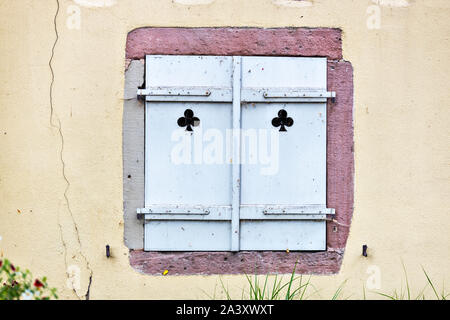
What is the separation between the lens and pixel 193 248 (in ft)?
12.2

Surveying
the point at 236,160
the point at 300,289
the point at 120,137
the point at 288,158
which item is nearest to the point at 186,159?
the point at 236,160

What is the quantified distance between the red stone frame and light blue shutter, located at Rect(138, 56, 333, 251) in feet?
0.18

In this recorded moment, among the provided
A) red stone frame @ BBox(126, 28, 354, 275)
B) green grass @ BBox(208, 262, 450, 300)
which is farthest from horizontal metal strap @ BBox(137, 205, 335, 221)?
green grass @ BBox(208, 262, 450, 300)

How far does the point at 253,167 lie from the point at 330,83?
0.78m

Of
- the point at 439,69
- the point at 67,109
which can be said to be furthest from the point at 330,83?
the point at 67,109

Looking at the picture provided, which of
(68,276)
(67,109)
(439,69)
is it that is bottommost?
(68,276)

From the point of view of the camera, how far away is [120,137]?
3691 millimetres

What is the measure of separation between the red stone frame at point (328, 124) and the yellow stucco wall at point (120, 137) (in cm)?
6

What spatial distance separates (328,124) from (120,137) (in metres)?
1.42

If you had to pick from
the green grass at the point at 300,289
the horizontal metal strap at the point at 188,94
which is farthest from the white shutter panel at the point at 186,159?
the green grass at the point at 300,289

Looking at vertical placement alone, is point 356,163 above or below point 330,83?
below

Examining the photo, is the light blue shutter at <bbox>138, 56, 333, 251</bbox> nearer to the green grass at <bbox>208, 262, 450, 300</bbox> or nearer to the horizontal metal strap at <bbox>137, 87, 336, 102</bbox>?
the horizontal metal strap at <bbox>137, 87, 336, 102</bbox>

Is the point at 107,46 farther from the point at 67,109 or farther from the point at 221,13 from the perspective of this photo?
the point at 221,13

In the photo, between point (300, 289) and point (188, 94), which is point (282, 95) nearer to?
point (188, 94)
